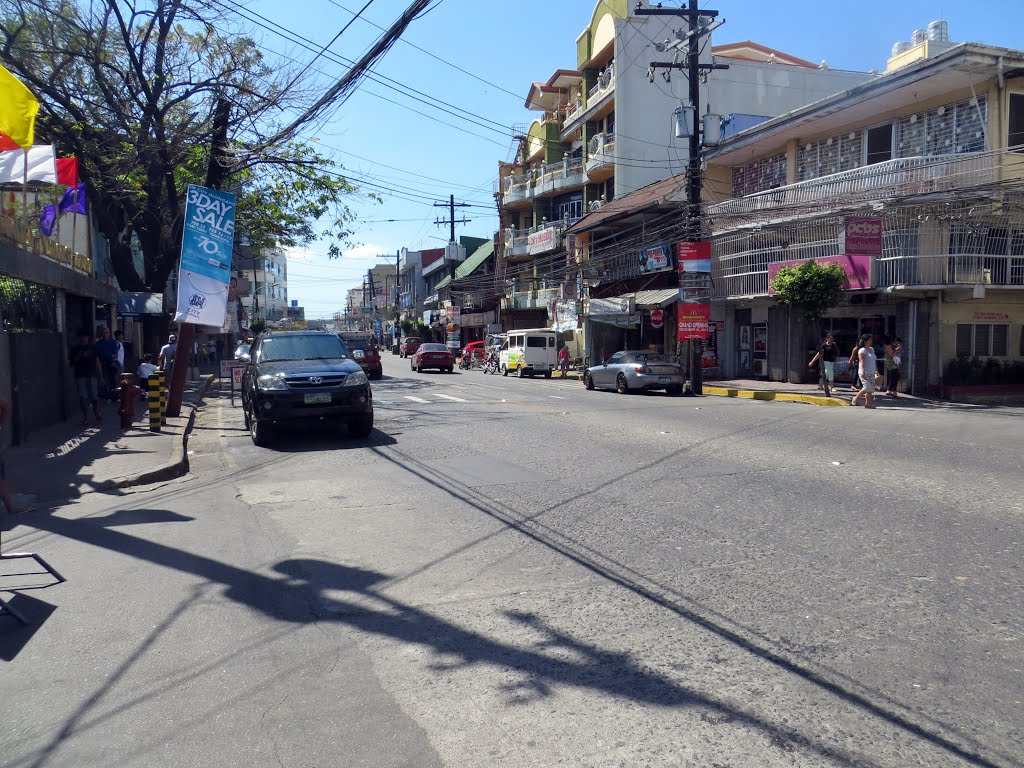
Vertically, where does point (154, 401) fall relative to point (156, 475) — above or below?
above

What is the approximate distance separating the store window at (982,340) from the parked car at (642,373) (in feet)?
25.0

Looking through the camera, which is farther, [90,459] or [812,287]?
[812,287]

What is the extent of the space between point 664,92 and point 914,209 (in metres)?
20.2

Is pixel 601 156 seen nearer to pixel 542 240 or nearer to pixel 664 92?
pixel 664 92

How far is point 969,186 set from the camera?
1975 cm

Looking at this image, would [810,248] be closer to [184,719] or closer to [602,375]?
[602,375]

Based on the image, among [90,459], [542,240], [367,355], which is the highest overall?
[542,240]

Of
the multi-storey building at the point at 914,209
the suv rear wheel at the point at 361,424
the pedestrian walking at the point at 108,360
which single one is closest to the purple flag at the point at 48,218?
the pedestrian walking at the point at 108,360

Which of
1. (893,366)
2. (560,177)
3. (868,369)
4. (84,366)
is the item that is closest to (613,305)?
(560,177)

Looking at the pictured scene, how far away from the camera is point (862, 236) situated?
20.4m

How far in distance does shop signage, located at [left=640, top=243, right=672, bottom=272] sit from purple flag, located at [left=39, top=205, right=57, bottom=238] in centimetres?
2147

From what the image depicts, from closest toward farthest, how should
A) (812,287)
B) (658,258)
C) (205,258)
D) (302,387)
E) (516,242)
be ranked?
(302,387) < (205,258) < (812,287) < (658,258) < (516,242)

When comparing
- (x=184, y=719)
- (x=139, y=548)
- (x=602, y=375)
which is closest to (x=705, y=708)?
(x=184, y=719)

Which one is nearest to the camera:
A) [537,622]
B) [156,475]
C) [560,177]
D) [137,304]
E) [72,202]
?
[537,622]
